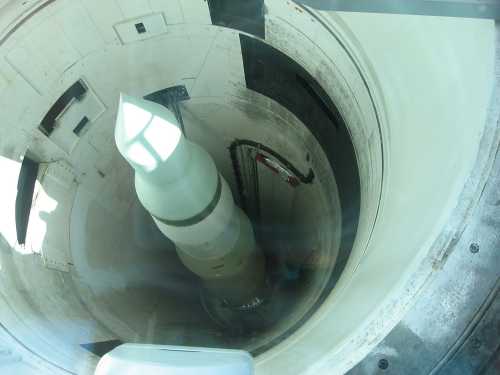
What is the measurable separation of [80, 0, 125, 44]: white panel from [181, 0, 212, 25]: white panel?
9.7 inches

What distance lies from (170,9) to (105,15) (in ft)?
0.81

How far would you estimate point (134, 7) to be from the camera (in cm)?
176

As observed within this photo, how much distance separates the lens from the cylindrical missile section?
1.41 metres

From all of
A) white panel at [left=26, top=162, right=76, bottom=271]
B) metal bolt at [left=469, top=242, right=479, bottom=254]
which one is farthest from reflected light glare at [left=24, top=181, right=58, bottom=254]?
metal bolt at [left=469, top=242, right=479, bottom=254]

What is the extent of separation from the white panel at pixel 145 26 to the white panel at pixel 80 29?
0.09 m

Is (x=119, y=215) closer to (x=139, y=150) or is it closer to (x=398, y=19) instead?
(x=139, y=150)

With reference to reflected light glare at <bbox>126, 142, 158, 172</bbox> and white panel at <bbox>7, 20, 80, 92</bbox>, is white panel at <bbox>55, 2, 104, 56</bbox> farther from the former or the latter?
reflected light glare at <bbox>126, 142, 158, 172</bbox>

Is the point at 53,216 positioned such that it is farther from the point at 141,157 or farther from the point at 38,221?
the point at 141,157

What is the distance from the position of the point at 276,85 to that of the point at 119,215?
1179 mm

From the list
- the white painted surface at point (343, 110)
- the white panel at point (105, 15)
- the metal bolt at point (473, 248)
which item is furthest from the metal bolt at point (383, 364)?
the white panel at point (105, 15)

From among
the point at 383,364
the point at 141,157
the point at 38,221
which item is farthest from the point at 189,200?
the point at 383,364

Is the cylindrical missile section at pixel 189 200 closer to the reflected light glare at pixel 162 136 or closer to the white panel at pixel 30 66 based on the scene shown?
the reflected light glare at pixel 162 136

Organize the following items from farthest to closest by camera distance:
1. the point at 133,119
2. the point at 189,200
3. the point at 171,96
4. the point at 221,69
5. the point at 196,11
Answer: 1. the point at 171,96
2. the point at 221,69
3. the point at 196,11
4. the point at 189,200
5. the point at 133,119

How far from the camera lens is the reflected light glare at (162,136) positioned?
143cm
